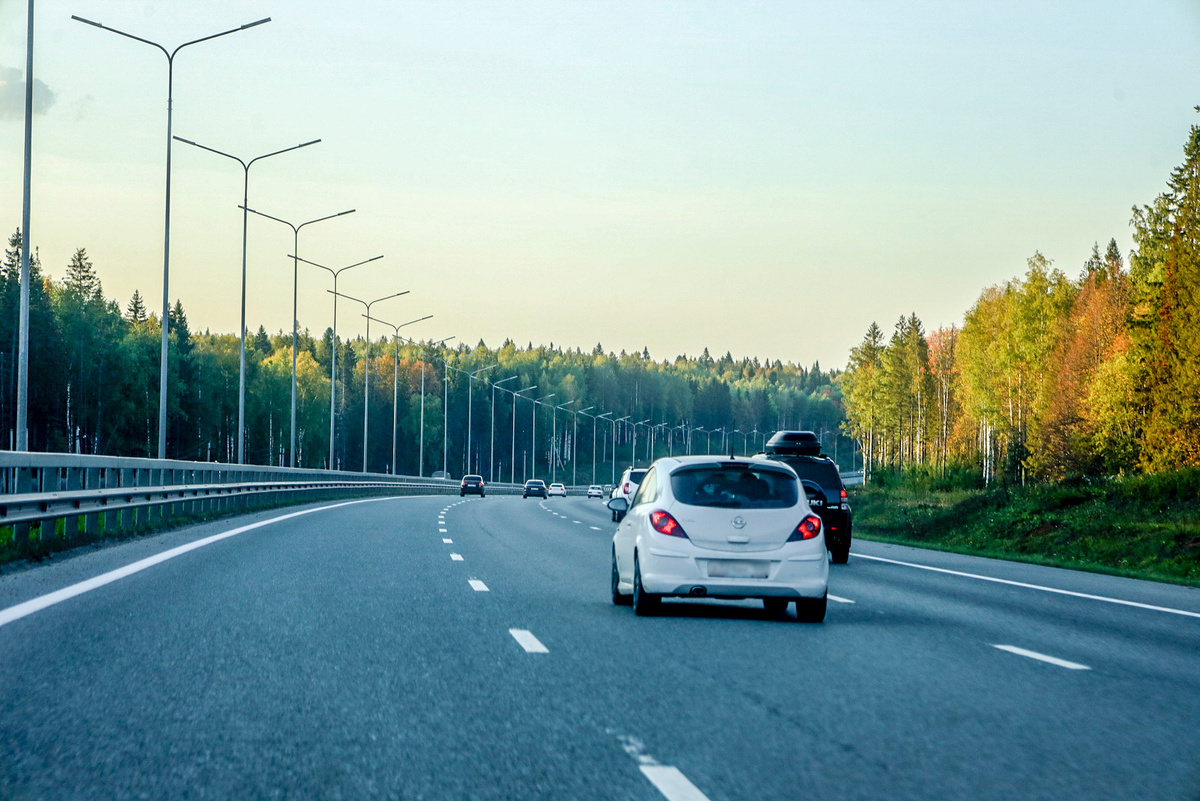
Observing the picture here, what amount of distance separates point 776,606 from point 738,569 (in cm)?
130

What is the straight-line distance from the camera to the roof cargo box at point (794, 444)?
27.1 metres

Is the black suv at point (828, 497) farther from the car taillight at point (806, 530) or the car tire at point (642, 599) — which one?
the car tire at point (642, 599)

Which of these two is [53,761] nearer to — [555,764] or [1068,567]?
[555,764]

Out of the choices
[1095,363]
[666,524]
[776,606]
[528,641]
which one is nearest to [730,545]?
[666,524]

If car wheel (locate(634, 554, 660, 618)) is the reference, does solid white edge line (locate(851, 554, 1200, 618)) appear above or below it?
below

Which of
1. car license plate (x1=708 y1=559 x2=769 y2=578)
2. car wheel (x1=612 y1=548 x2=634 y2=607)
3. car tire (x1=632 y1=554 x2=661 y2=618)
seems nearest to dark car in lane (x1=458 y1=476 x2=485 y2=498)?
car wheel (x1=612 y1=548 x2=634 y2=607)

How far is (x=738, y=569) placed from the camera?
1230 cm

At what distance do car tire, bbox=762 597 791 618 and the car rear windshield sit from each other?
924mm

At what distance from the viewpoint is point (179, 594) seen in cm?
1307

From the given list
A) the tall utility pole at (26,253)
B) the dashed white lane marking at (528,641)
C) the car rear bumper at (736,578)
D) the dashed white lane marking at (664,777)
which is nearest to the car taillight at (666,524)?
the car rear bumper at (736,578)

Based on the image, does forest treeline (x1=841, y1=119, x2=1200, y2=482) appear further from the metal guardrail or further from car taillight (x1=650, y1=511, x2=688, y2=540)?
car taillight (x1=650, y1=511, x2=688, y2=540)

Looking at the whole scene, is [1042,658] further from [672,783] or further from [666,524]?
[672,783]

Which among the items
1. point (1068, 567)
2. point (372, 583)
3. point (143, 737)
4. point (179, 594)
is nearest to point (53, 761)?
point (143, 737)

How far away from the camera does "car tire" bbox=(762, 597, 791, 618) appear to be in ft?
42.8
